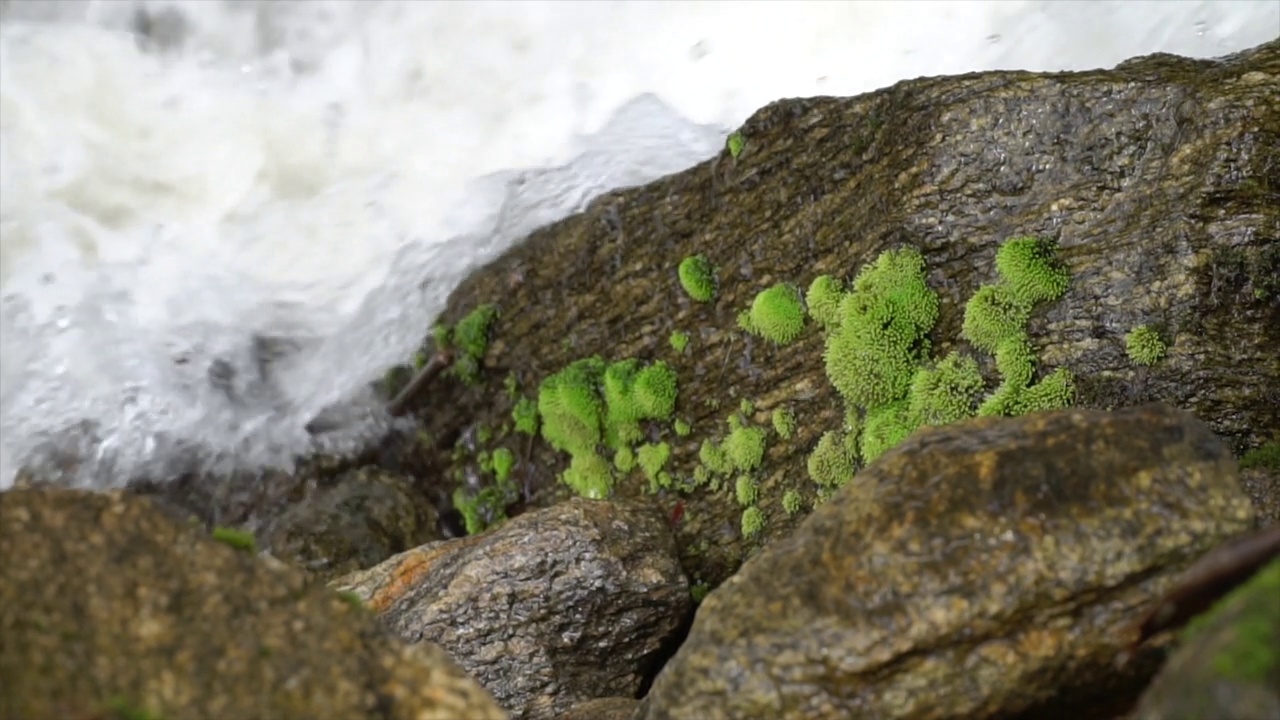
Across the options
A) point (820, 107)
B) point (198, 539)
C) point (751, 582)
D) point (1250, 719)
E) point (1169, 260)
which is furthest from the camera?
point (820, 107)

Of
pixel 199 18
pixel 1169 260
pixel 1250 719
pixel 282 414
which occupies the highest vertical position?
pixel 199 18

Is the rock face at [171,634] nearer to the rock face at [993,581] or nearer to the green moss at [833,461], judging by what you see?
the rock face at [993,581]

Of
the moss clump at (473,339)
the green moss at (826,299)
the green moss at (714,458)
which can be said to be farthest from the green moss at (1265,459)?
the moss clump at (473,339)

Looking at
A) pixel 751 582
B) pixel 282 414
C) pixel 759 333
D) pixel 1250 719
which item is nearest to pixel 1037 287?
pixel 759 333

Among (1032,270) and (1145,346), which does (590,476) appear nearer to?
(1032,270)

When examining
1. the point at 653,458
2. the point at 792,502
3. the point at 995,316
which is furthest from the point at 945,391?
the point at 653,458

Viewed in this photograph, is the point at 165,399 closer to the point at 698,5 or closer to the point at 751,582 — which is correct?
the point at 698,5
